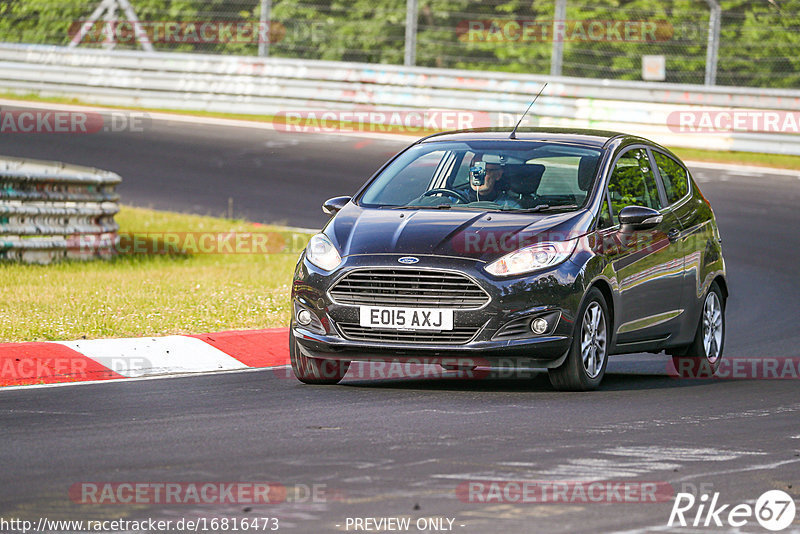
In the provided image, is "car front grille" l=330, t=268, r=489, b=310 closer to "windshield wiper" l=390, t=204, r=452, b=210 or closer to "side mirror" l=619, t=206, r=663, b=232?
"windshield wiper" l=390, t=204, r=452, b=210

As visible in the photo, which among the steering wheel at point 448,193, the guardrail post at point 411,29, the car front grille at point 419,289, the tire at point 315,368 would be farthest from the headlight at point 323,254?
the guardrail post at point 411,29

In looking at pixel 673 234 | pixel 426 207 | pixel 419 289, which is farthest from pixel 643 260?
pixel 419 289

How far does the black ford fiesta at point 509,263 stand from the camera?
28.9 feet

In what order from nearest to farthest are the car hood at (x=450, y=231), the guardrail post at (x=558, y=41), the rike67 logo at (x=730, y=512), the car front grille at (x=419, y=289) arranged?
the rike67 logo at (x=730, y=512) → the car front grille at (x=419, y=289) → the car hood at (x=450, y=231) → the guardrail post at (x=558, y=41)

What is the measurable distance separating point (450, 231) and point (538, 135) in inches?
67.7

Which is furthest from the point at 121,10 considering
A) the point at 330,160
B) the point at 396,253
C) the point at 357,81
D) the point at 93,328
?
the point at 396,253

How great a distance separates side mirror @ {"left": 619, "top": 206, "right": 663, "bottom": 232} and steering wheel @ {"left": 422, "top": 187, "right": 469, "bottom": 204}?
1.02m

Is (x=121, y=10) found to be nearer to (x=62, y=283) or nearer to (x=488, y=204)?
(x=62, y=283)

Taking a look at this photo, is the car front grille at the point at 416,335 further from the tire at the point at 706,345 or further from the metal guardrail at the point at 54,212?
the metal guardrail at the point at 54,212

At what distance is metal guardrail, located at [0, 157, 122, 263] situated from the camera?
49.0ft

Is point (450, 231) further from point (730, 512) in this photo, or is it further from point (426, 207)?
point (730, 512)

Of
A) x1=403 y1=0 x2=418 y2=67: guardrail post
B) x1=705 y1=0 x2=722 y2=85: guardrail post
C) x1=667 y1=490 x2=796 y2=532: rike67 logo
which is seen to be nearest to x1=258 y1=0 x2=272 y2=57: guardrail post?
x1=403 y1=0 x2=418 y2=67: guardrail post

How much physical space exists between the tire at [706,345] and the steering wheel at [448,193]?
215 cm

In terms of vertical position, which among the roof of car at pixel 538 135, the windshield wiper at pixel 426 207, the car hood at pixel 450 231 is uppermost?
the roof of car at pixel 538 135
